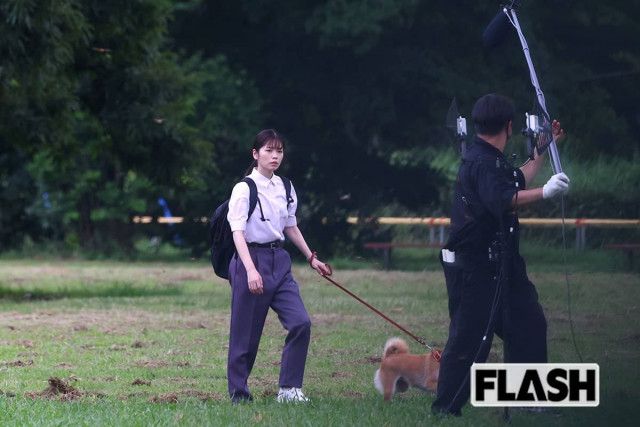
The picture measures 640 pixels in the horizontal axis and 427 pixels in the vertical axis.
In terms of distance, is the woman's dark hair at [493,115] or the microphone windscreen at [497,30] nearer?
the woman's dark hair at [493,115]

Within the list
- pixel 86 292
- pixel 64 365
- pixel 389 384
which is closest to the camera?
pixel 389 384

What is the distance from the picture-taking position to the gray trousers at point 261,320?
A: 9.59 meters

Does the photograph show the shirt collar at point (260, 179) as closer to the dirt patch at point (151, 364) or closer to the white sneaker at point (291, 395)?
the white sneaker at point (291, 395)

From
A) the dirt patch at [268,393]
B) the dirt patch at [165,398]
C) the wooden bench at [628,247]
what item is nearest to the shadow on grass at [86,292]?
the wooden bench at [628,247]

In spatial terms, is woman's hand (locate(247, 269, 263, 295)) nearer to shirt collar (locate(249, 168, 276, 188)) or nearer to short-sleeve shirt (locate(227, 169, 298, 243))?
short-sleeve shirt (locate(227, 169, 298, 243))

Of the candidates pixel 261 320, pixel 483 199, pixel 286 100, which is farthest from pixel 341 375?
pixel 286 100

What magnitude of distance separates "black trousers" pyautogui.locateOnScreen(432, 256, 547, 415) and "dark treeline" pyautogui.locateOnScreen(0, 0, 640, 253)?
29.0 ft

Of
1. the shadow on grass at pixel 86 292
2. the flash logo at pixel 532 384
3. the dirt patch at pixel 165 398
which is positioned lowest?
the shadow on grass at pixel 86 292

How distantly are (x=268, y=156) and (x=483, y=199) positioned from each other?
6.27 ft

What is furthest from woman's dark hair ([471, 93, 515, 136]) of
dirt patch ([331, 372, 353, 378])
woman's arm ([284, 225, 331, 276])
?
dirt patch ([331, 372, 353, 378])

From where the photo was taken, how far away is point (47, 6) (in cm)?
1942

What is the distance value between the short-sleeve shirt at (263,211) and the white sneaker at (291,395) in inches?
37.7

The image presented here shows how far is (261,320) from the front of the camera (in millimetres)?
9703

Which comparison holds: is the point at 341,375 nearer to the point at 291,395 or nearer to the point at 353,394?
the point at 353,394
